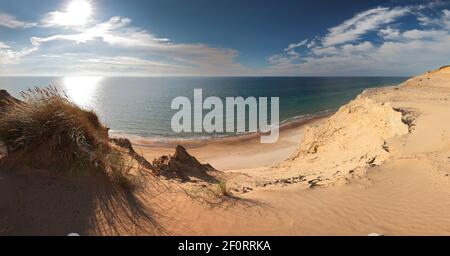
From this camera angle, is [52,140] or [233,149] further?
[233,149]

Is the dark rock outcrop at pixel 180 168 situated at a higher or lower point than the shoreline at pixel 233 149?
higher

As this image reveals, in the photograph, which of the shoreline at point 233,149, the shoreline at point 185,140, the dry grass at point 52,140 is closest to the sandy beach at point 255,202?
the dry grass at point 52,140

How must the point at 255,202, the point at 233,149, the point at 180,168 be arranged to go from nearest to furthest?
the point at 255,202, the point at 180,168, the point at 233,149

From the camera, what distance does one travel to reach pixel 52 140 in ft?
19.3

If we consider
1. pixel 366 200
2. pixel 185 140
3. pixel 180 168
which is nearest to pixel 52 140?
pixel 180 168

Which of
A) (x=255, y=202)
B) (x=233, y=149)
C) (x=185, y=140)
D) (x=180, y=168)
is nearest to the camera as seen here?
(x=255, y=202)

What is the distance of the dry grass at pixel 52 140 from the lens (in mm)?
5808

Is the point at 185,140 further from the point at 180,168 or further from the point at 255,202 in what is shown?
the point at 255,202

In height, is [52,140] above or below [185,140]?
above

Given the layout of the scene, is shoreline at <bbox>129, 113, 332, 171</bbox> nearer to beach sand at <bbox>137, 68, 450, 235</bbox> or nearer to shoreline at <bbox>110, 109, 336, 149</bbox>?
shoreline at <bbox>110, 109, 336, 149</bbox>

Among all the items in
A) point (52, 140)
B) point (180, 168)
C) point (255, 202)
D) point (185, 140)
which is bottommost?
point (185, 140)

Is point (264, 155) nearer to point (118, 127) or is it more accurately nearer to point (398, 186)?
point (398, 186)

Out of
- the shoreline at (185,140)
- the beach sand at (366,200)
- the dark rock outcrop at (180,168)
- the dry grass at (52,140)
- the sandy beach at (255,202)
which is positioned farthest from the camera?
the shoreline at (185,140)

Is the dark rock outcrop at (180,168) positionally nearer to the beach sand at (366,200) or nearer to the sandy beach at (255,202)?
the sandy beach at (255,202)
